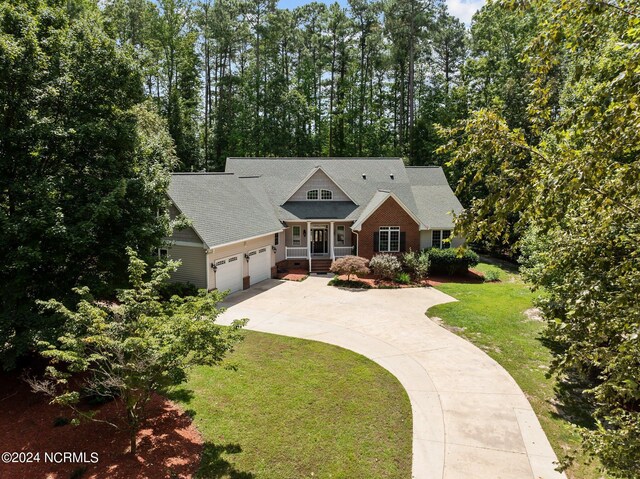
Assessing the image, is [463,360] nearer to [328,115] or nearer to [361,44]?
[328,115]

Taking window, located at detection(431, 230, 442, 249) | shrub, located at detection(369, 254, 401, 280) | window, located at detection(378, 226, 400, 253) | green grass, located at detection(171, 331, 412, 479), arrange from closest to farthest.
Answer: green grass, located at detection(171, 331, 412, 479) → shrub, located at detection(369, 254, 401, 280) → window, located at detection(378, 226, 400, 253) → window, located at detection(431, 230, 442, 249)

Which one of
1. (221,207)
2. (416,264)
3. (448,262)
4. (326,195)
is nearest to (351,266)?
(416,264)

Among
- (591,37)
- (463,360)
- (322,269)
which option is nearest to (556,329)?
(591,37)

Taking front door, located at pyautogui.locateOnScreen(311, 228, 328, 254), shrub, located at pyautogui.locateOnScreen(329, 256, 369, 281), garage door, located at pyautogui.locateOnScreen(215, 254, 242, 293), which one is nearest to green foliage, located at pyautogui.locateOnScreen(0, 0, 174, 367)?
garage door, located at pyautogui.locateOnScreen(215, 254, 242, 293)

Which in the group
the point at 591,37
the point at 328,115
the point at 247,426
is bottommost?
the point at 247,426

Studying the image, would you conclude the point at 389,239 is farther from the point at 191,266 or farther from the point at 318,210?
the point at 191,266

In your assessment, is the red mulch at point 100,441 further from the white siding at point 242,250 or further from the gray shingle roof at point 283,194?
the gray shingle roof at point 283,194

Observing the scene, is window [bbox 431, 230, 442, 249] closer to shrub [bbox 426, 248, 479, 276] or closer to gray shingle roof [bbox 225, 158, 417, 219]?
shrub [bbox 426, 248, 479, 276]
